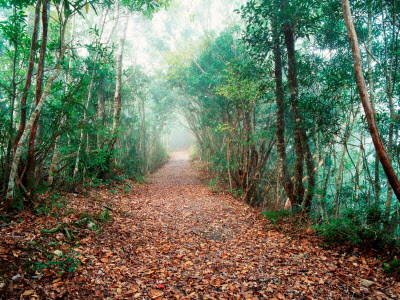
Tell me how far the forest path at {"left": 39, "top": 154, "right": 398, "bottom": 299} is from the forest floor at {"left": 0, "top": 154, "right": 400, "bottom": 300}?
0.5 inches

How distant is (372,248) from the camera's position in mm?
3861

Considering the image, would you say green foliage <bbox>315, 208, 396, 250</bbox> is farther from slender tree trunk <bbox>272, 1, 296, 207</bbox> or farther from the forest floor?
slender tree trunk <bbox>272, 1, 296, 207</bbox>

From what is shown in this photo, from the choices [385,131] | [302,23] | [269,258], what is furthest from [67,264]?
[385,131]

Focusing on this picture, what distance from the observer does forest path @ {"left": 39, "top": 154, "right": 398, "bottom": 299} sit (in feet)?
9.45

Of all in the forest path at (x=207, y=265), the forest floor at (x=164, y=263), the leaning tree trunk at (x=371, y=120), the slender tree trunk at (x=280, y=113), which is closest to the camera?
the forest floor at (x=164, y=263)

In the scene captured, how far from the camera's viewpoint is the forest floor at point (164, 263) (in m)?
2.71

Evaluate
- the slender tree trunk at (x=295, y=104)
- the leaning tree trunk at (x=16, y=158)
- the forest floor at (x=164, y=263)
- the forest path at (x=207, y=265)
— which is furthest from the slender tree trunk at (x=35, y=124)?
the slender tree trunk at (x=295, y=104)

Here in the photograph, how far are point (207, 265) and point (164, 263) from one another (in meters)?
0.70

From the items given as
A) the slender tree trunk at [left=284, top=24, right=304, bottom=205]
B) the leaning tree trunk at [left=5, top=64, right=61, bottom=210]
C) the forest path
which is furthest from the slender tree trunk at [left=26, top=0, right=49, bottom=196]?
the slender tree trunk at [left=284, top=24, right=304, bottom=205]

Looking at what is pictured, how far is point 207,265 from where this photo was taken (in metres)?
3.71

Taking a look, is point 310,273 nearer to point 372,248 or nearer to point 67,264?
point 372,248

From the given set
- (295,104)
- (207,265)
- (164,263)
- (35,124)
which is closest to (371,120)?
(295,104)

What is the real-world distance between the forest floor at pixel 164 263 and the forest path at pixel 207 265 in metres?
0.01

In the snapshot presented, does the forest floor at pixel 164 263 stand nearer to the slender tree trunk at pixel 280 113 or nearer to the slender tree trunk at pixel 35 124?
the slender tree trunk at pixel 35 124
